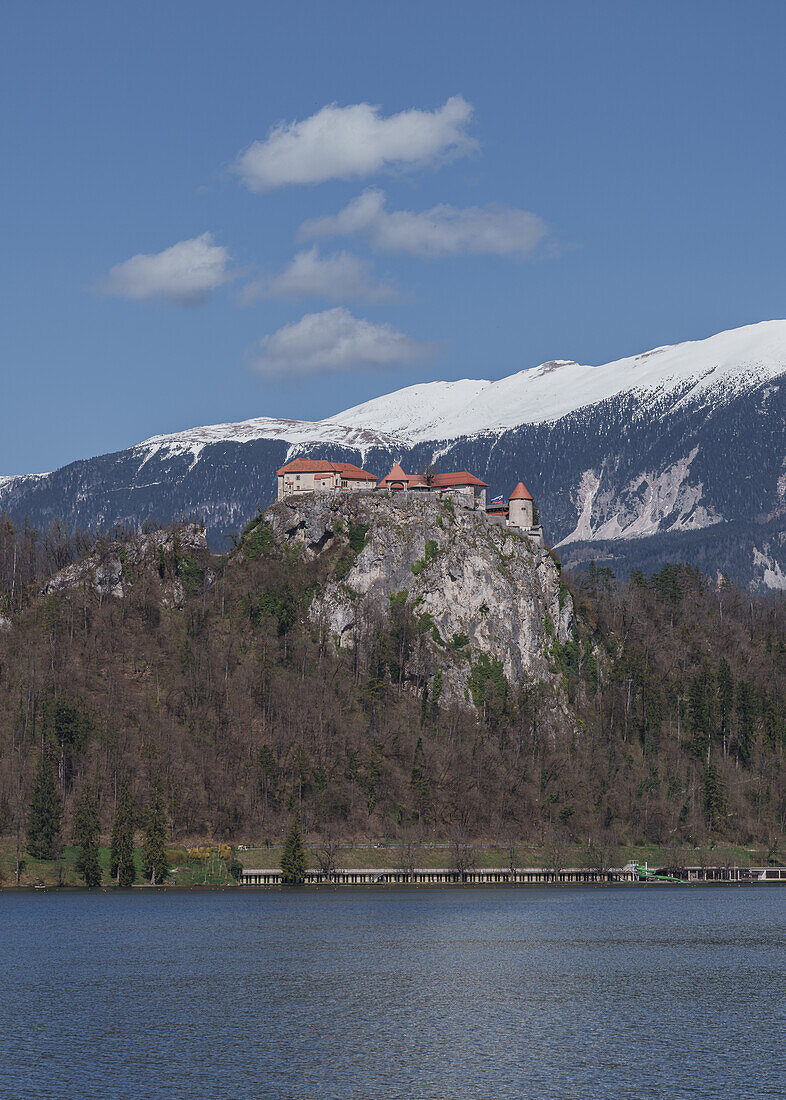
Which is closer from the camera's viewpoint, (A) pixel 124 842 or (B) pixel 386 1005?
(B) pixel 386 1005

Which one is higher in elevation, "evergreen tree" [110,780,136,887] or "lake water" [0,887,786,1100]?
"evergreen tree" [110,780,136,887]

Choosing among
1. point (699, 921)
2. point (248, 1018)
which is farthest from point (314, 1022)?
point (699, 921)

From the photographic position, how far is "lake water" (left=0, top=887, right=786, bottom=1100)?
77875mm

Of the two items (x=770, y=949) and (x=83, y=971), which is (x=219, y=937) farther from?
(x=770, y=949)

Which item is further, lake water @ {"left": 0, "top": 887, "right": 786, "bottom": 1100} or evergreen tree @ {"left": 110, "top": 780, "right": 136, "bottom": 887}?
evergreen tree @ {"left": 110, "top": 780, "right": 136, "bottom": 887}

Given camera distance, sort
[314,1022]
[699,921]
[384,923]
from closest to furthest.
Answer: [314,1022], [384,923], [699,921]

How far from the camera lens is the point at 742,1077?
260 ft

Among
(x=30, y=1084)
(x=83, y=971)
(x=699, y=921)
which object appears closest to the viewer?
(x=30, y=1084)

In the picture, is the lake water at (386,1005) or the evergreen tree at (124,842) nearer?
the lake water at (386,1005)

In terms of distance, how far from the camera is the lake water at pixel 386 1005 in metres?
77.9

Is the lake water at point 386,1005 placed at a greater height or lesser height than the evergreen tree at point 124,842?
lesser

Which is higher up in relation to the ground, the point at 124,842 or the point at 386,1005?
the point at 124,842

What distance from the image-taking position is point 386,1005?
101250mm

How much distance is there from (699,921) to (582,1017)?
245ft
